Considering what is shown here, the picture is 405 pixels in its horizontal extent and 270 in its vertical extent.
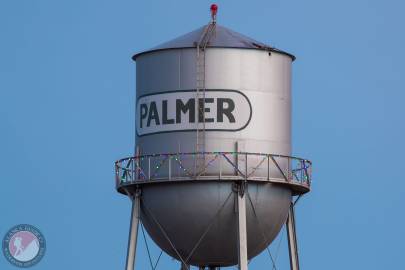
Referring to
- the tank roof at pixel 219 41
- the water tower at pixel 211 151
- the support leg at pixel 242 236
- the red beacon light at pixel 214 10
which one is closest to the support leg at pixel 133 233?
the water tower at pixel 211 151

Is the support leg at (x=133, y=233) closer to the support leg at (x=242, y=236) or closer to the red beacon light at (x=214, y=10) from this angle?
the support leg at (x=242, y=236)

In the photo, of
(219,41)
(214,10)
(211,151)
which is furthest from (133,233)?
(214,10)

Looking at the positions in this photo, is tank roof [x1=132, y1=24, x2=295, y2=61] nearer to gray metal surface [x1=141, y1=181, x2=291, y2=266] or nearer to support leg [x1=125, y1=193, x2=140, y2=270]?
gray metal surface [x1=141, y1=181, x2=291, y2=266]

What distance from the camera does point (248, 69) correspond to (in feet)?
186

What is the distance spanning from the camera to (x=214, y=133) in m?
56.4

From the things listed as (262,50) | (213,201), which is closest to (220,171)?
(213,201)

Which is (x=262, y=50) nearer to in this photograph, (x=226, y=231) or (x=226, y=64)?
(x=226, y=64)

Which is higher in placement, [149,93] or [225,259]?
[149,93]

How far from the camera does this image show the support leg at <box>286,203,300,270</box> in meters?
59.4

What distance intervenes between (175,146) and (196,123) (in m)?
1.08

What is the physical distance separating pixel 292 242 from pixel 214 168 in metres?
5.08

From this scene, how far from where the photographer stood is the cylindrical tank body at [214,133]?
56.3 meters

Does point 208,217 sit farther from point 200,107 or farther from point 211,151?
point 200,107

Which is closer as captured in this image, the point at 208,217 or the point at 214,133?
the point at 208,217
